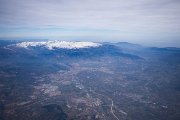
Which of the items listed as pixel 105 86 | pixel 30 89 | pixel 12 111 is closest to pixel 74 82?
pixel 105 86

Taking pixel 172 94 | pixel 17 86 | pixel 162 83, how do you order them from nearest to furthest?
pixel 172 94 < pixel 17 86 < pixel 162 83

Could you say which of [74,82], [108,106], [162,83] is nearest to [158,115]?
[108,106]

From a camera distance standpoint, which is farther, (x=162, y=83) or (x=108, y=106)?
(x=162, y=83)

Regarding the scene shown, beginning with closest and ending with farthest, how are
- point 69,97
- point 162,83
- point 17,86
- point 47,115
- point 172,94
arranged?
point 47,115, point 69,97, point 172,94, point 17,86, point 162,83

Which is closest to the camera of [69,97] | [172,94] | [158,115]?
[158,115]

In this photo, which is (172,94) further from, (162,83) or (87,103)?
(87,103)

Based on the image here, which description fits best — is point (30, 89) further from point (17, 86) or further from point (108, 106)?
point (108, 106)

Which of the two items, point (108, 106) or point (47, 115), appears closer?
point (47, 115)

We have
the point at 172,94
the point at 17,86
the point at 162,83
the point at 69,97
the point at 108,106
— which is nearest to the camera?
the point at 108,106
